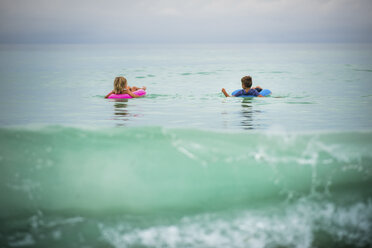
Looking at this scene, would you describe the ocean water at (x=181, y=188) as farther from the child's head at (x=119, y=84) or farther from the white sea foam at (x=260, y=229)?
the child's head at (x=119, y=84)

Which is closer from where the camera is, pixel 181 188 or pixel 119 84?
pixel 181 188

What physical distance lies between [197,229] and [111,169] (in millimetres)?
1468

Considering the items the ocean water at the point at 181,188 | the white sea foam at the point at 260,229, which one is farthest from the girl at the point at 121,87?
the white sea foam at the point at 260,229

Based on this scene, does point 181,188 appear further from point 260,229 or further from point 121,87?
point 121,87

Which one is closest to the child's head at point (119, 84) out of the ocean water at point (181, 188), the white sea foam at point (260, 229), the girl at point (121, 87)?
the girl at point (121, 87)

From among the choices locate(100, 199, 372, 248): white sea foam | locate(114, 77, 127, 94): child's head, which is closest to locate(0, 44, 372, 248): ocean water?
locate(100, 199, 372, 248): white sea foam

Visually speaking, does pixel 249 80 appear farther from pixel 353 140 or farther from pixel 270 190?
pixel 270 190

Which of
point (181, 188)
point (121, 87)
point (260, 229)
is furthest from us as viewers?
point (121, 87)

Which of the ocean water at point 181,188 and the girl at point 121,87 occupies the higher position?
the girl at point 121,87

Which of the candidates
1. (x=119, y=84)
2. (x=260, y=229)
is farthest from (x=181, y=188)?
(x=119, y=84)

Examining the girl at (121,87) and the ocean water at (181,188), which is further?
the girl at (121,87)

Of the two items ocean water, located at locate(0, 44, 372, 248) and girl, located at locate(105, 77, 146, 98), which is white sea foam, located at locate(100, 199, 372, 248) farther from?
girl, located at locate(105, 77, 146, 98)

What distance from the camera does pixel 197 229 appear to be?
4.54 m

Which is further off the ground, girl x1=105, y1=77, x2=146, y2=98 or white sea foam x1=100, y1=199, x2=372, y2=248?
girl x1=105, y1=77, x2=146, y2=98
